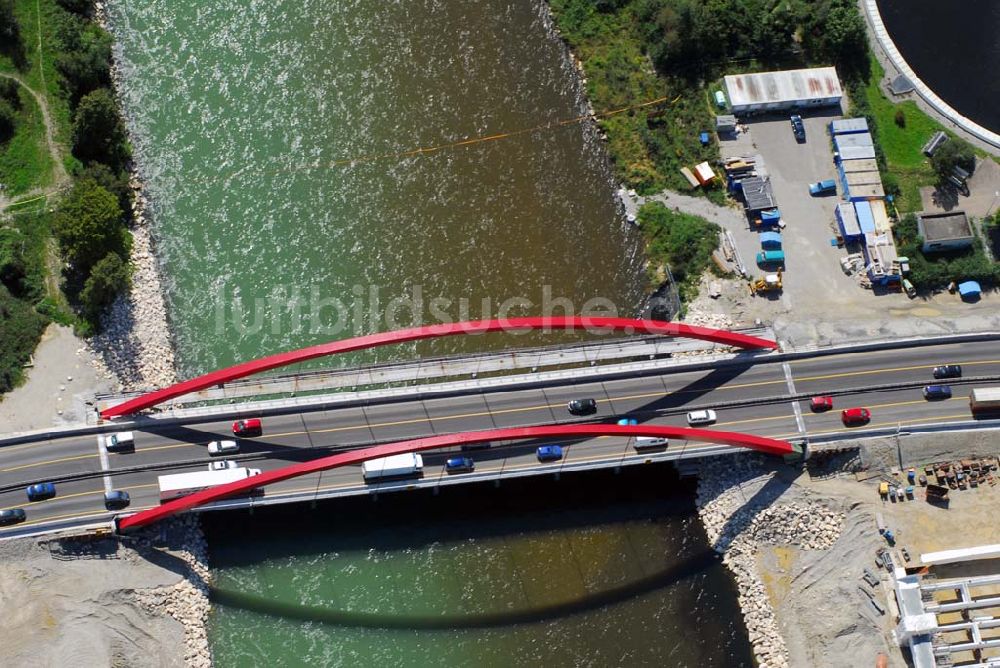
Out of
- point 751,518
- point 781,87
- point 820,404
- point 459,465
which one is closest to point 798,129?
point 781,87

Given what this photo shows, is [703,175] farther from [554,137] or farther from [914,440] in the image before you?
[914,440]

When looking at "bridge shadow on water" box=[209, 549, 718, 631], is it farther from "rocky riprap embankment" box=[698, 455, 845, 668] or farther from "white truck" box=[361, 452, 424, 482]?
"white truck" box=[361, 452, 424, 482]

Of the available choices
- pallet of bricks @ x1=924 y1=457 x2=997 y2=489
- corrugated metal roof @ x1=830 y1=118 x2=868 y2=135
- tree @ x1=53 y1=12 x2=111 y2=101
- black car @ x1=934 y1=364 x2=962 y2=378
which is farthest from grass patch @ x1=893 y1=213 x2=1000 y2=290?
tree @ x1=53 y1=12 x2=111 y2=101

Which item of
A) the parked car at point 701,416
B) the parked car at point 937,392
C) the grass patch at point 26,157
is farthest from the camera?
the grass patch at point 26,157

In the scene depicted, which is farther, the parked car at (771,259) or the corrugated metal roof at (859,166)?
the corrugated metal roof at (859,166)

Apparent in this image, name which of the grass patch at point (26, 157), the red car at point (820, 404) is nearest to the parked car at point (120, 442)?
the grass patch at point (26, 157)

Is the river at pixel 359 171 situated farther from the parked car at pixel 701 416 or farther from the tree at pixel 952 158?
the tree at pixel 952 158

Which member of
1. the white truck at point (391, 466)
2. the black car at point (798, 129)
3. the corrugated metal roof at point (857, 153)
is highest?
the black car at point (798, 129)
